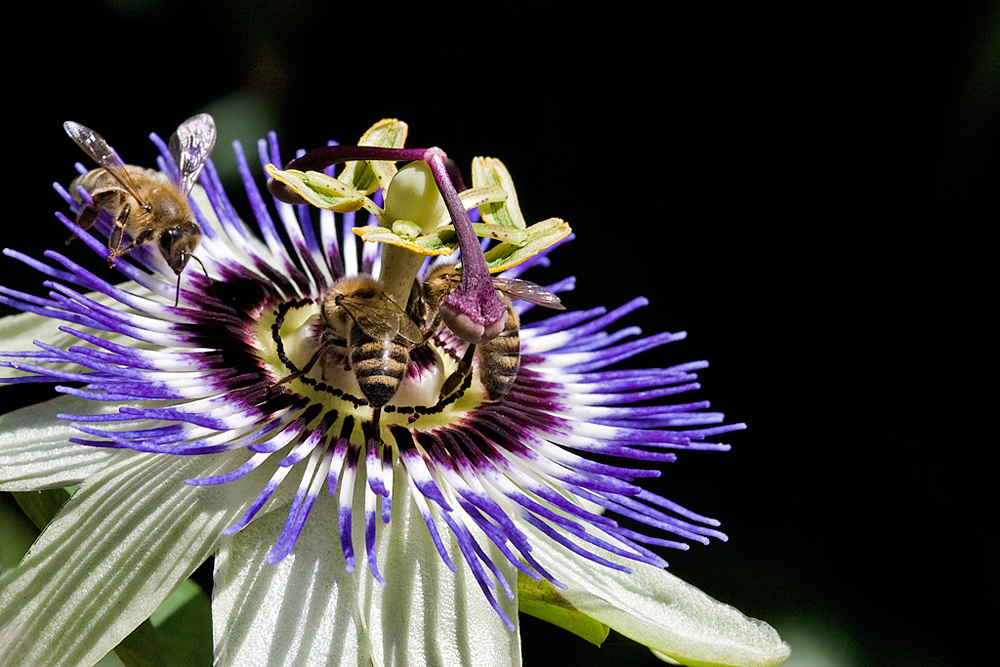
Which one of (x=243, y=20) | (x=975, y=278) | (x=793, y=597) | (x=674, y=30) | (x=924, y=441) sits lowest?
(x=793, y=597)

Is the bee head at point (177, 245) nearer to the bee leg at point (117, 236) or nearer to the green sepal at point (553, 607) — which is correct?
the bee leg at point (117, 236)

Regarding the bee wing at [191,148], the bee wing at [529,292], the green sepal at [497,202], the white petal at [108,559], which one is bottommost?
the white petal at [108,559]

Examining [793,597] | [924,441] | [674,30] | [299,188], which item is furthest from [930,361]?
[299,188]

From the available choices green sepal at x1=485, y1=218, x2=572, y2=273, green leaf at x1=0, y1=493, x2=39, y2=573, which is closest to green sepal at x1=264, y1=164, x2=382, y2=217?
green sepal at x1=485, y1=218, x2=572, y2=273

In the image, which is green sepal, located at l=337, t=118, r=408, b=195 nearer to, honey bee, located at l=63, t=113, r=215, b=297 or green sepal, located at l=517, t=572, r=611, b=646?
honey bee, located at l=63, t=113, r=215, b=297

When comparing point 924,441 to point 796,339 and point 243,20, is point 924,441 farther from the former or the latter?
point 243,20

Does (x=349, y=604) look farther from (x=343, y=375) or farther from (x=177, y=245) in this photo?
(x=177, y=245)

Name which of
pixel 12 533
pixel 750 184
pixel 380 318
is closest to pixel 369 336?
pixel 380 318

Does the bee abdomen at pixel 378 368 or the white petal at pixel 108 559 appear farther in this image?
the bee abdomen at pixel 378 368

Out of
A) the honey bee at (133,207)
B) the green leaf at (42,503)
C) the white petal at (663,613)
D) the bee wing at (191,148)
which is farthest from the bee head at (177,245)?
the white petal at (663,613)
